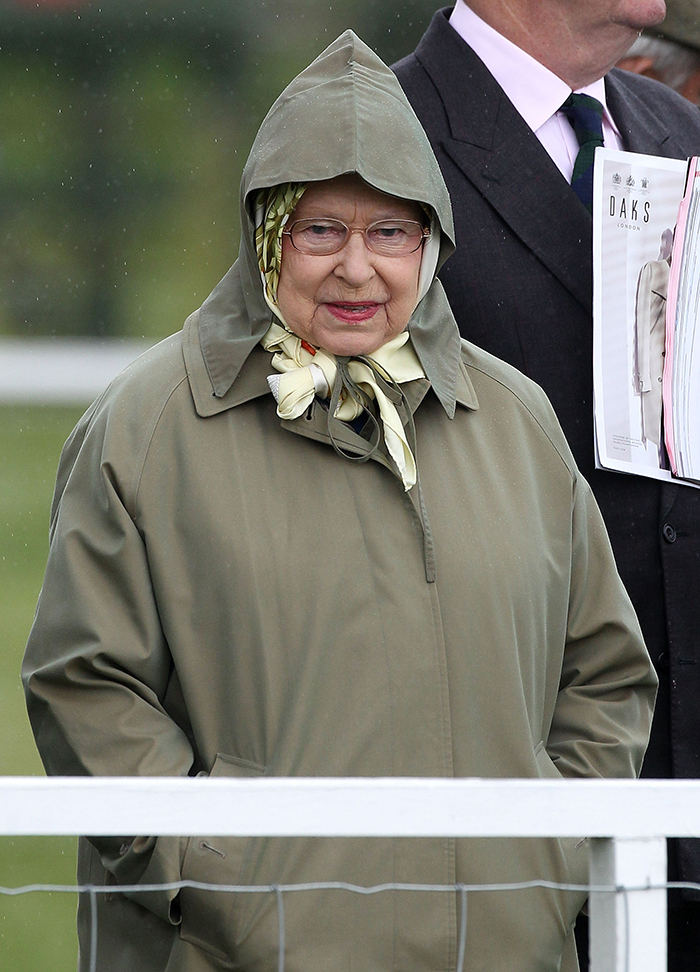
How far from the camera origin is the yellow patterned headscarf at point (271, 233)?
2.19 meters

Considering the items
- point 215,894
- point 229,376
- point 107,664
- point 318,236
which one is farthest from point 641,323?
point 215,894

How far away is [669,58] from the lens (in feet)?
12.6

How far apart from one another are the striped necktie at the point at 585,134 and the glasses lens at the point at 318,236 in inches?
30.6

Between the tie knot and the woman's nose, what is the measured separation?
0.85 meters

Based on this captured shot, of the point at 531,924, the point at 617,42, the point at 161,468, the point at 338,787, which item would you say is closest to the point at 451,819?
the point at 338,787

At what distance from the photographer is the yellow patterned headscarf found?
7.19 feet

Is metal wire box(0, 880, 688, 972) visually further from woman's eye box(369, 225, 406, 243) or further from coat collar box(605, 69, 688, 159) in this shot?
coat collar box(605, 69, 688, 159)

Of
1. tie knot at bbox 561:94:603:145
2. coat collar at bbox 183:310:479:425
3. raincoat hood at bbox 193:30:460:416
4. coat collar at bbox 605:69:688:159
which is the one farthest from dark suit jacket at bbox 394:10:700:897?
coat collar at bbox 183:310:479:425

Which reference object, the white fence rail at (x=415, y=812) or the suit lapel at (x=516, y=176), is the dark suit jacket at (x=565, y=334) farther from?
the white fence rail at (x=415, y=812)

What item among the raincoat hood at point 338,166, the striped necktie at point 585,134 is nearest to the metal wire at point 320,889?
the raincoat hood at point 338,166

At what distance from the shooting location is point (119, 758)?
2020 millimetres

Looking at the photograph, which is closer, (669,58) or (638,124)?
(638,124)

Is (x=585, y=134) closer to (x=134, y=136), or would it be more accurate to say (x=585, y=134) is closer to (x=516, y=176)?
(x=516, y=176)

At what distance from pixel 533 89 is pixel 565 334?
0.49 m
